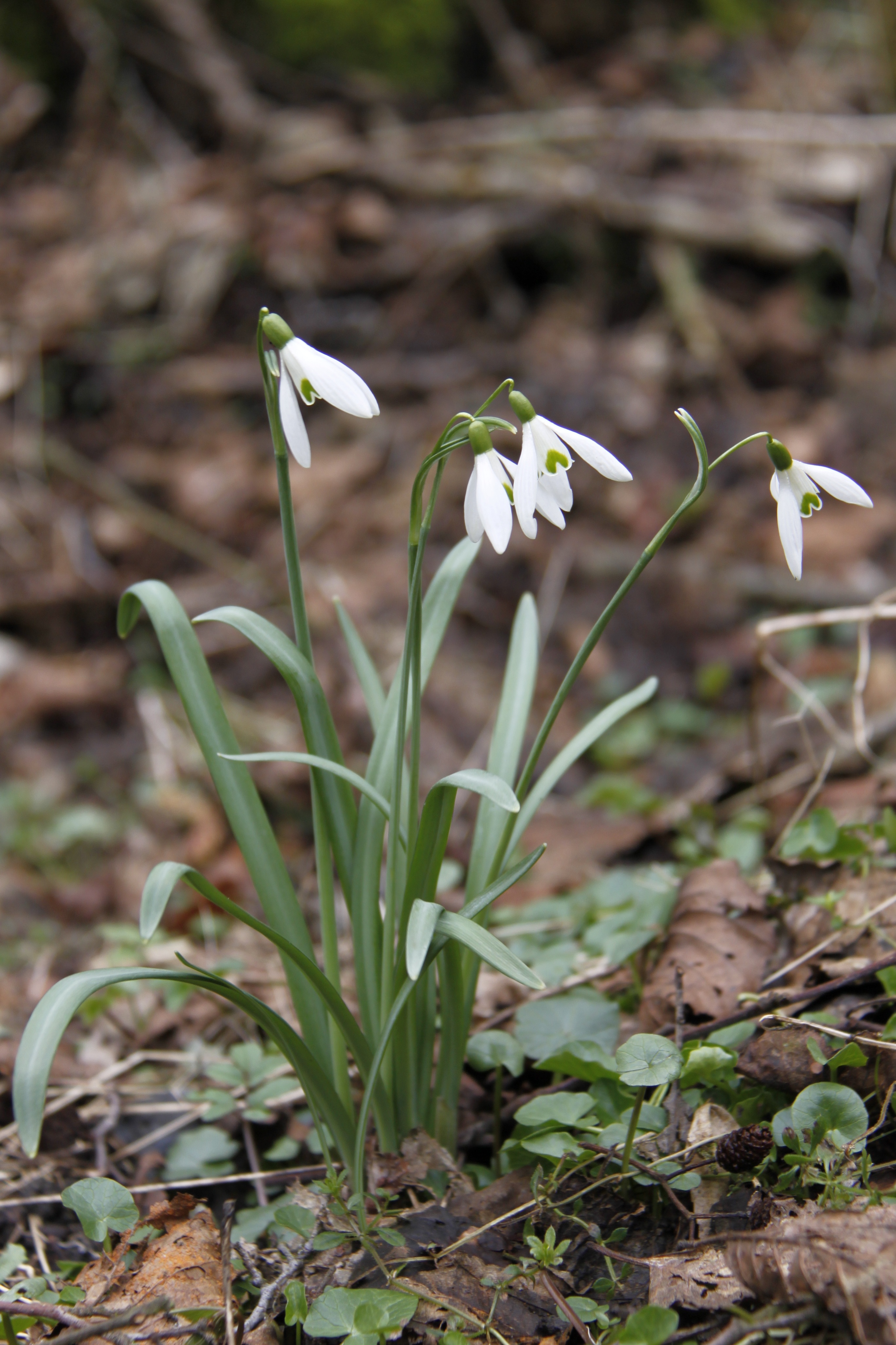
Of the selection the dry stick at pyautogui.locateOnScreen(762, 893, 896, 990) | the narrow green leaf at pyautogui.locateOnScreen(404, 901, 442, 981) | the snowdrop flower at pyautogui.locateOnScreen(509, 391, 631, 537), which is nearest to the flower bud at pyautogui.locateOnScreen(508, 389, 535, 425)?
the snowdrop flower at pyautogui.locateOnScreen(509, 391, 631, 537)

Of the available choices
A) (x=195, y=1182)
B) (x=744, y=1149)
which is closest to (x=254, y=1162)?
(x=195, y=1182)

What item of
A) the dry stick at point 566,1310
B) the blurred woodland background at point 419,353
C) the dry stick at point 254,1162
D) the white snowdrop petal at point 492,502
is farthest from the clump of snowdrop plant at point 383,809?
the blurred woodland background at point 419,353

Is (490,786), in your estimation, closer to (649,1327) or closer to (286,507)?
(286,507)

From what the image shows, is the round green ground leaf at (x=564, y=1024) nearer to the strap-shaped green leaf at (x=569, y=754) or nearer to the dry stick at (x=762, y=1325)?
the strap-shaped green leaf at (x=569, y=754)

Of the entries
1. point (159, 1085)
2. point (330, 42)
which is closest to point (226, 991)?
point (159, 1085)

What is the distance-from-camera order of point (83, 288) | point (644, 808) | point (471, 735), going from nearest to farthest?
1. point (644, 808)
2. point (471, 735)
3. point (83, 288)

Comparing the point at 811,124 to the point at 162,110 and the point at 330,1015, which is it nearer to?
the point at 162,110
